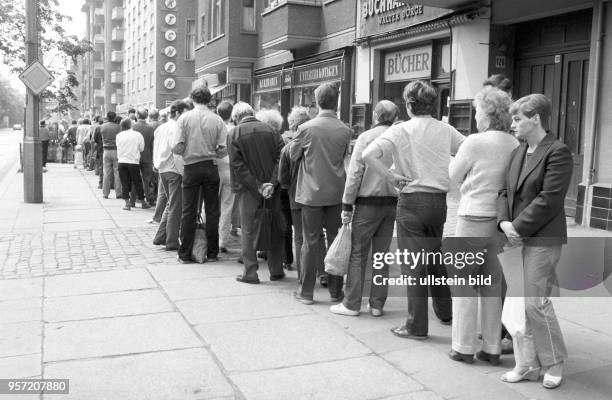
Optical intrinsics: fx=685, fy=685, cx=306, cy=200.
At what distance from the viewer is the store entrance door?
1020cm

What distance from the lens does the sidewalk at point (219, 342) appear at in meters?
4.21

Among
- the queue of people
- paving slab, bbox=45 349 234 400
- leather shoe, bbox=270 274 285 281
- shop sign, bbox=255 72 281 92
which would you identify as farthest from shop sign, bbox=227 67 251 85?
paving slab, bbox=45 349 234 400

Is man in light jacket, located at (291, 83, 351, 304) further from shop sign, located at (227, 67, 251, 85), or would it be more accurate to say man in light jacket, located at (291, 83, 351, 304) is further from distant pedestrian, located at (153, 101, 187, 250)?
shop sign, located at (227, 67, 251, 85)

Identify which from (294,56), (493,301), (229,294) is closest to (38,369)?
(229,294)

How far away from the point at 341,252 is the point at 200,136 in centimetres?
284

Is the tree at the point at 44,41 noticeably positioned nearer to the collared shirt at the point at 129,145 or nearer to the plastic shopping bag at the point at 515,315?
the collared shirt at the point at 129,145

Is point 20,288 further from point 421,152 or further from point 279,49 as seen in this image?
point 279,49

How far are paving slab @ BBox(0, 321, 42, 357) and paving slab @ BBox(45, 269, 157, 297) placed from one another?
983mm

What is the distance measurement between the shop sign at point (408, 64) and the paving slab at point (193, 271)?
24.9ft

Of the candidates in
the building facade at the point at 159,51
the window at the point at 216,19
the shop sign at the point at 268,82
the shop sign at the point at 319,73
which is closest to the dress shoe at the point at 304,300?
the shop sign at the point at 319,73

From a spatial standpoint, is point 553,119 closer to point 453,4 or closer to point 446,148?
point 453,4

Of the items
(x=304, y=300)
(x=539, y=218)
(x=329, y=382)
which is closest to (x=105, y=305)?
(x=304, y=300)

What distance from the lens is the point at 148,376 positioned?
439 centimetres

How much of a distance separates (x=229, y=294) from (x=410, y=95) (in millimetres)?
2700
